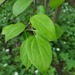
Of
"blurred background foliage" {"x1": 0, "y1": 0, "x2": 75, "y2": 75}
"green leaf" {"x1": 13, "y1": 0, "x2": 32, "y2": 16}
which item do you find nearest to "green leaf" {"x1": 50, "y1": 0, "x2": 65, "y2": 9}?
"green leaf" {"x1": 13, "y1": 0, "x2": 32, "y2": 16}

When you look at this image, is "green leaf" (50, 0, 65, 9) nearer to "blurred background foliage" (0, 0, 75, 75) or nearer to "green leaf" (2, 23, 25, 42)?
"green leaf" (2, 23, 25, 42)

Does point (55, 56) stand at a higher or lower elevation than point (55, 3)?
lower

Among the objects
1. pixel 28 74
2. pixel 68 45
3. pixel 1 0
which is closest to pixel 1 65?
pixel 28 74

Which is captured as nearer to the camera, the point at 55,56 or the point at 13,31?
the point at 13,31

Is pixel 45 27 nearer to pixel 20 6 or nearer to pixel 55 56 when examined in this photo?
pixel 20 6

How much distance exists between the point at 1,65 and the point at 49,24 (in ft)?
8.78

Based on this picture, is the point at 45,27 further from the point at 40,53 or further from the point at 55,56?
the point at 55,56

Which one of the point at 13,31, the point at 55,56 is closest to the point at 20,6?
the point at 13,31

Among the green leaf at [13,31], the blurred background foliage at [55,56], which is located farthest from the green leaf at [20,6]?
the blurred background foliage at [55,56]

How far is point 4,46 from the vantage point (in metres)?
3.63

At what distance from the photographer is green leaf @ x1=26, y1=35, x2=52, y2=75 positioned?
0.42m

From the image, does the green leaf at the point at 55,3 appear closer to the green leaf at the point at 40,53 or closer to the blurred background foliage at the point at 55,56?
the green leaf at the point at 40,53

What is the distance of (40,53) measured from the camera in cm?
42

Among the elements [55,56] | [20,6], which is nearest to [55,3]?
[20,6]
